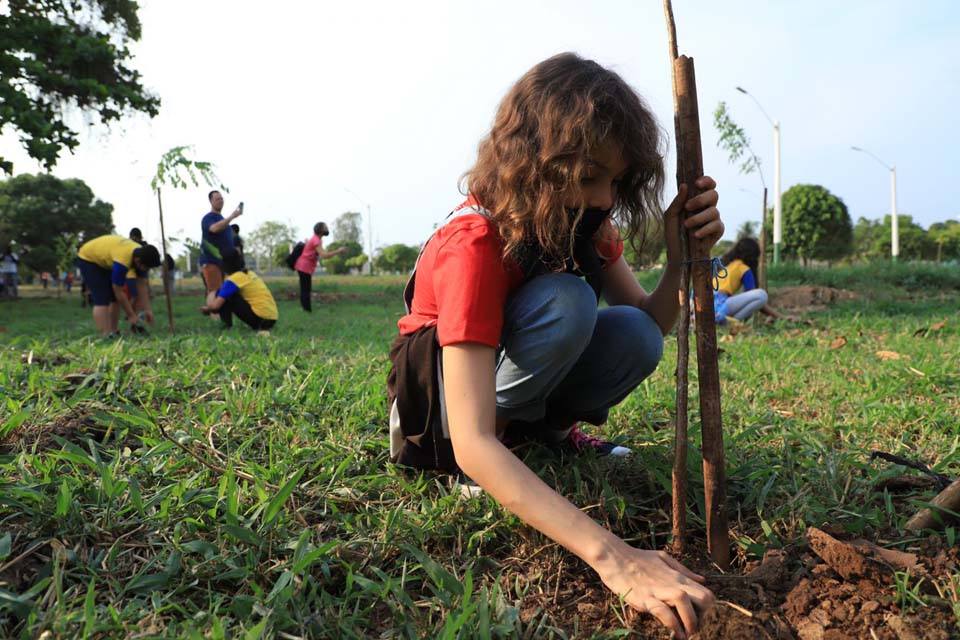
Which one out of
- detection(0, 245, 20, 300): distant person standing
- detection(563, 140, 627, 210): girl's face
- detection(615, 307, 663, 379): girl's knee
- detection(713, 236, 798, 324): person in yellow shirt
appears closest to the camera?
detection(563, 140, 627, 210): girl's face

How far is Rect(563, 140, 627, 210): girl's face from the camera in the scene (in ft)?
4.51

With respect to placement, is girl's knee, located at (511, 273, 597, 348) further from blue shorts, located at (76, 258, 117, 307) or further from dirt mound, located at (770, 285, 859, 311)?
dirt mound, located at (770, 285, 859, 311)

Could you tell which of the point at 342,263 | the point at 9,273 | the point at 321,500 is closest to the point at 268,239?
the point at 342,263

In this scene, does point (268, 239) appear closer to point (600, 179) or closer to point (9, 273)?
point (9, 273)

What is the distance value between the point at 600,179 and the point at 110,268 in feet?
19.0

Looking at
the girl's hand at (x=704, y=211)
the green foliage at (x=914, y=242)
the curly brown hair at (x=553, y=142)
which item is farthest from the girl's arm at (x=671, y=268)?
the green foliage at (x=914, y=242)

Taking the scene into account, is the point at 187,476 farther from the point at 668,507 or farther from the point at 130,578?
the point at 668,507

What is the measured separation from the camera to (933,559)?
133 cm

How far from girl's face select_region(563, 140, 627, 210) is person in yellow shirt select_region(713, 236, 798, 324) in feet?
13.7

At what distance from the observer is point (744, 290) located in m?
5.99

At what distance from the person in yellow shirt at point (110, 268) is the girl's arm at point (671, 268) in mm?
5156

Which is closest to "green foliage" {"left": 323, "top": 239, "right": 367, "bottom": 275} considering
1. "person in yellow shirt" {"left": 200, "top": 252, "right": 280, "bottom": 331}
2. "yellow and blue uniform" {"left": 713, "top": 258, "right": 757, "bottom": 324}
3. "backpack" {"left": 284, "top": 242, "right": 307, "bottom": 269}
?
"backpack" {"left": 284, "top": 242, "right": 307, "bottom": 269}

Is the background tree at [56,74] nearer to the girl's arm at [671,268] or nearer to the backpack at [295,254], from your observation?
the backpack at [295,254]

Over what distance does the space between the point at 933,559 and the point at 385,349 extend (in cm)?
331
